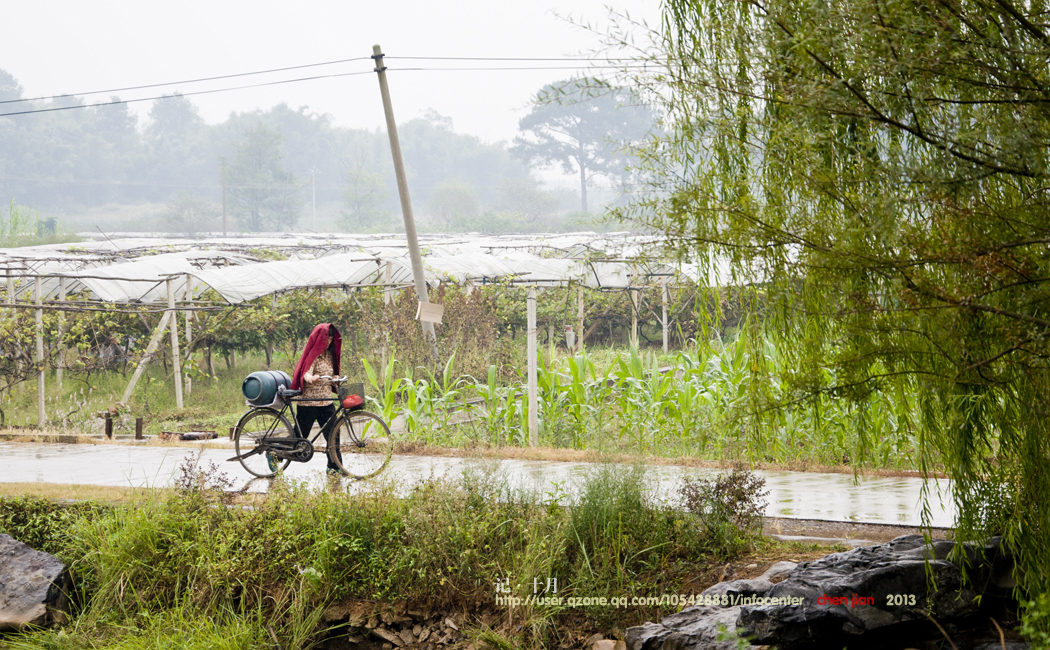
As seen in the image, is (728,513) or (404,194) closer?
(728,513)

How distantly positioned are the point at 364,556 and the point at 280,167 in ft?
185

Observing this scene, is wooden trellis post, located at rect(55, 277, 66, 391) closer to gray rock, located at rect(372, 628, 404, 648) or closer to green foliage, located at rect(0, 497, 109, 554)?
green foliage, located at rect(0, 497, 109, 554)

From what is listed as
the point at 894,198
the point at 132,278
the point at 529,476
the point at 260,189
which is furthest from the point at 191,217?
the point at 894,198

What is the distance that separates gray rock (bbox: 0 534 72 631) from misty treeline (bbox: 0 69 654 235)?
1763 inches

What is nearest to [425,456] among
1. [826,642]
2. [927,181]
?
[826,642]

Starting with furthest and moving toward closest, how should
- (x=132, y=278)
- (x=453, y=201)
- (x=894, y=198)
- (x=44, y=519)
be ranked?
1. (x=453, y=201)
2. (x=132, y=278)
3. (x=44, y=519)
4. (x=894, y=198)

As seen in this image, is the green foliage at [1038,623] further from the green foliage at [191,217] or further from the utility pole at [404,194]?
the green foliage at [191,217]

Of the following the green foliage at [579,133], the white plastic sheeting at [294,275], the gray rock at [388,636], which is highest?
the green foliage at [579,133]

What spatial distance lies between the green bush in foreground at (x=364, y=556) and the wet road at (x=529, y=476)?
0.27 meters

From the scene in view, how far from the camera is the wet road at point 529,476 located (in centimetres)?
521

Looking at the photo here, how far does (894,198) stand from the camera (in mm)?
2451

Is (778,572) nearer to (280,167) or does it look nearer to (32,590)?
(32,590)

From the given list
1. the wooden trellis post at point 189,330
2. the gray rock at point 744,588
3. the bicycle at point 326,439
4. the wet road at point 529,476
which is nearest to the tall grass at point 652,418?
the wet road at point 529,476

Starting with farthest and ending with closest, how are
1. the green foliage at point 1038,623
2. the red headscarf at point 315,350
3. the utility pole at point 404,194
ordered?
the utility pole at point 404,194
the red headscarf at point 315,350
the green foliage at point 1038,623
